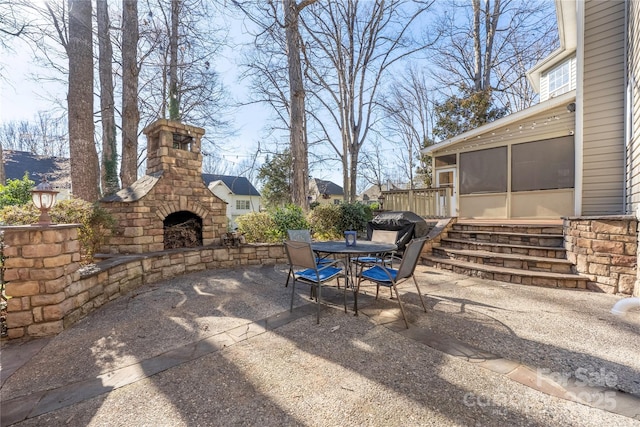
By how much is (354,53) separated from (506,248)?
33.5 ft

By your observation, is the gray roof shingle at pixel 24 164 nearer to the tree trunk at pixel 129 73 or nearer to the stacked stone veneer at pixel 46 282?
the tree trunk at pixel 129 73

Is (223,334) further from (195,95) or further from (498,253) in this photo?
(195,95)

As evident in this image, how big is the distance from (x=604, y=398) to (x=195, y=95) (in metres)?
13.0

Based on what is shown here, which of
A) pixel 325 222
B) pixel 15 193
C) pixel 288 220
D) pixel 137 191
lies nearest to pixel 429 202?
pixel 325 222

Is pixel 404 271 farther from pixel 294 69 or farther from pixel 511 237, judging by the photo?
pixel 294 69

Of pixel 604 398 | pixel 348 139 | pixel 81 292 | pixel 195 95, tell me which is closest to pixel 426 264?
pixel 604 398

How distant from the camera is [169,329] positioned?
278 centimetres

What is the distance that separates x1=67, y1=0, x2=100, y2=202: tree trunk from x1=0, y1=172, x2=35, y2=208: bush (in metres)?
0.85

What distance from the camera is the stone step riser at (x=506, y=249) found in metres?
4.55

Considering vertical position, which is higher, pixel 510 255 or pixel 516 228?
pixel 516 228

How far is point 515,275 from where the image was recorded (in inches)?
172

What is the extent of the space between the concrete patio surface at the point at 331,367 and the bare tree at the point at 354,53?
8826 millimetres

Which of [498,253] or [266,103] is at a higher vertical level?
[266,103]

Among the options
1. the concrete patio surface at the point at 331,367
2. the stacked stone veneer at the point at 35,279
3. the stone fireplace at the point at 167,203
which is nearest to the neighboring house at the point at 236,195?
the stone fireplace at the point at 167,203
